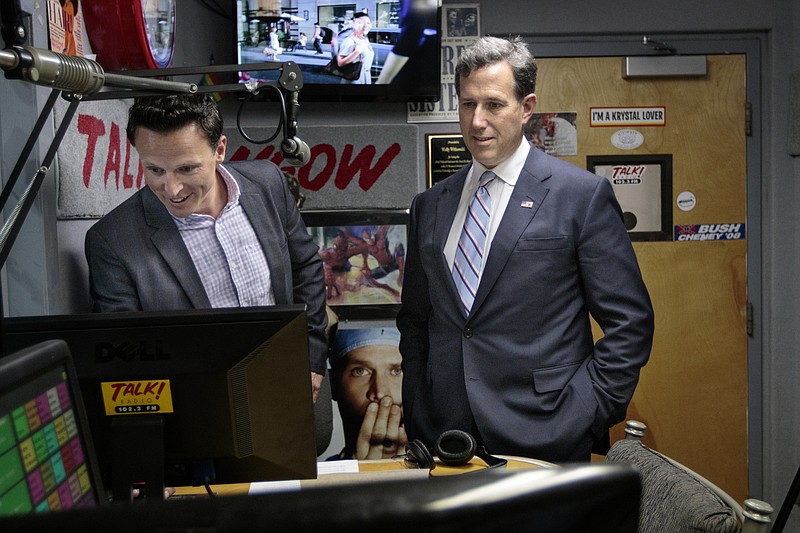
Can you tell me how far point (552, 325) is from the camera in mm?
2062

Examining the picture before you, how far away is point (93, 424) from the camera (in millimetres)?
1202

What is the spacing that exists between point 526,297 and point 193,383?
1.08 metres

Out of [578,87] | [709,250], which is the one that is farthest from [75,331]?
[709,250]

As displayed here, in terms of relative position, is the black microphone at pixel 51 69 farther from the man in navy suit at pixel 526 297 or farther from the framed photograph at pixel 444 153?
the framed photograph at pixel 444 153

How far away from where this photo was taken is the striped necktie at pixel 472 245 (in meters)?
2.13

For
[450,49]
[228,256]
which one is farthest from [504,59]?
[450,49]

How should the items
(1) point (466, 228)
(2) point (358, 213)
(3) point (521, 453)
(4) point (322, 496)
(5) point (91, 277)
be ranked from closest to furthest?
(4) point (322, 496) < (5) point (91, 277) < (3) point (521, 453) < (1) point (466, 228) < (2) point (358, 213)

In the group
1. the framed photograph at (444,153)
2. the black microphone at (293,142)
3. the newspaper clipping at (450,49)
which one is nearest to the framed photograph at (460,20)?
the newspaper clipping at (450,49)

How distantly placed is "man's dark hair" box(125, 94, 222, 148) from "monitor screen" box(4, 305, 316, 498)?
736mm

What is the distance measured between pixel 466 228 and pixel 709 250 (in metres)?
1.69

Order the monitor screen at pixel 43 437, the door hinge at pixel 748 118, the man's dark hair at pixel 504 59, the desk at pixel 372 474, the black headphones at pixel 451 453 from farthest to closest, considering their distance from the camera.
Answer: the door hinge at pixel 748 118
the man's dark hair at pixel 504 59
the black headphones at pixel 451 453
the desk at pixel 372 474
the monitor screen at pixel 43 437

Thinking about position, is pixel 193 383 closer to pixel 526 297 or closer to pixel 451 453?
pixel 451 453

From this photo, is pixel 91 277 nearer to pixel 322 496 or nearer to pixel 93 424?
pixel 93 424

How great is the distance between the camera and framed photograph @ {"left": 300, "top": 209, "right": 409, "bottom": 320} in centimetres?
329
